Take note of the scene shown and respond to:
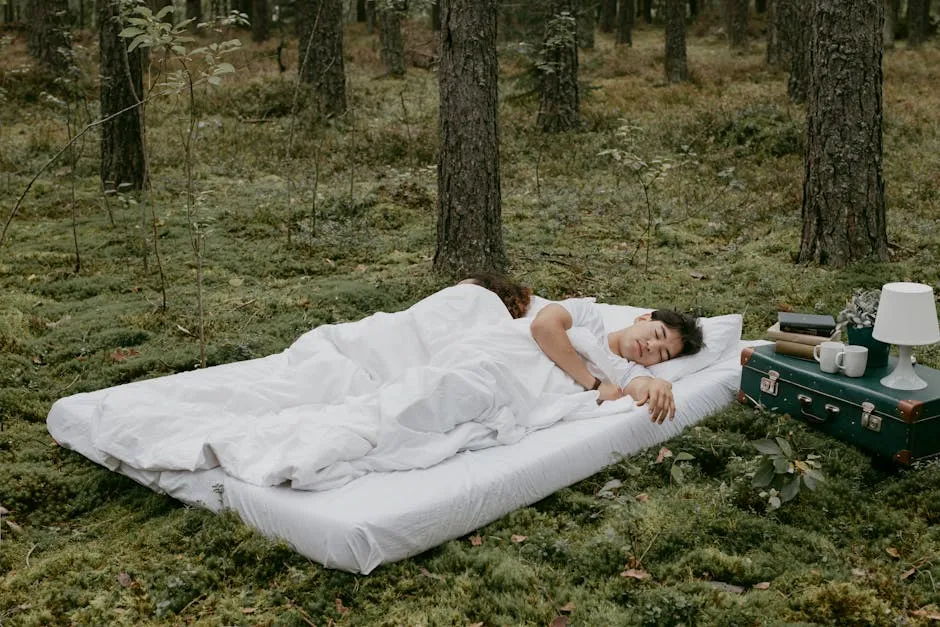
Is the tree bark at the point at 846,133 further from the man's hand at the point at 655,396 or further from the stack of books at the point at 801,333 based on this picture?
the man's hand at the point at 655,396

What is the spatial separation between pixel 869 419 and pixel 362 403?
2615 mm

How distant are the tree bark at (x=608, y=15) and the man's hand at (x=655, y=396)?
90.3ft

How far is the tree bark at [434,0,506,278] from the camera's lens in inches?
295

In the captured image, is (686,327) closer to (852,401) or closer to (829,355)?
(829,355)

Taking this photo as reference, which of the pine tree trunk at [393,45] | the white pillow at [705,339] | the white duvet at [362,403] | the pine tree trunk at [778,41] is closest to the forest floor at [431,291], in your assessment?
the white duvet at [362,403]

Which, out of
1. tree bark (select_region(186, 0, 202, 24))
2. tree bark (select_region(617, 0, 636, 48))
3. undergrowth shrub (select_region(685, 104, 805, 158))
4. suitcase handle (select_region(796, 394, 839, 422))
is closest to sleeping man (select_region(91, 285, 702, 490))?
suitcase handle (select_region(796, 394, 839, 422))

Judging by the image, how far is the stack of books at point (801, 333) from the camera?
4.91 meters

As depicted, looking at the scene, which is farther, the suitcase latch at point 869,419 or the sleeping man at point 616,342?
the sleeping man at point 616,342

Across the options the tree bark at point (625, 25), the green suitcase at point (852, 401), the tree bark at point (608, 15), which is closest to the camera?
the green suitcase at point (852, 401)

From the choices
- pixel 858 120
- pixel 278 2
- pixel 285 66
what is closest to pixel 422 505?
pixel 858 120

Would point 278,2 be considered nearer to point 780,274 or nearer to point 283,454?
point 780,274

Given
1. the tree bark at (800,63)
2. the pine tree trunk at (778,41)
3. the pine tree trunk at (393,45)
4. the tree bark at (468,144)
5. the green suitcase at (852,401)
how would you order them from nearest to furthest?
the green suitcase at (852,401) → the tree bark at (468,144) → the tree bark at (800,63) → the pine tree trunk at (778,41) → the pine tree trunk at (393,45)

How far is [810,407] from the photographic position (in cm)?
477

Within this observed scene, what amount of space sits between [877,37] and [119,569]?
7.11 metres
